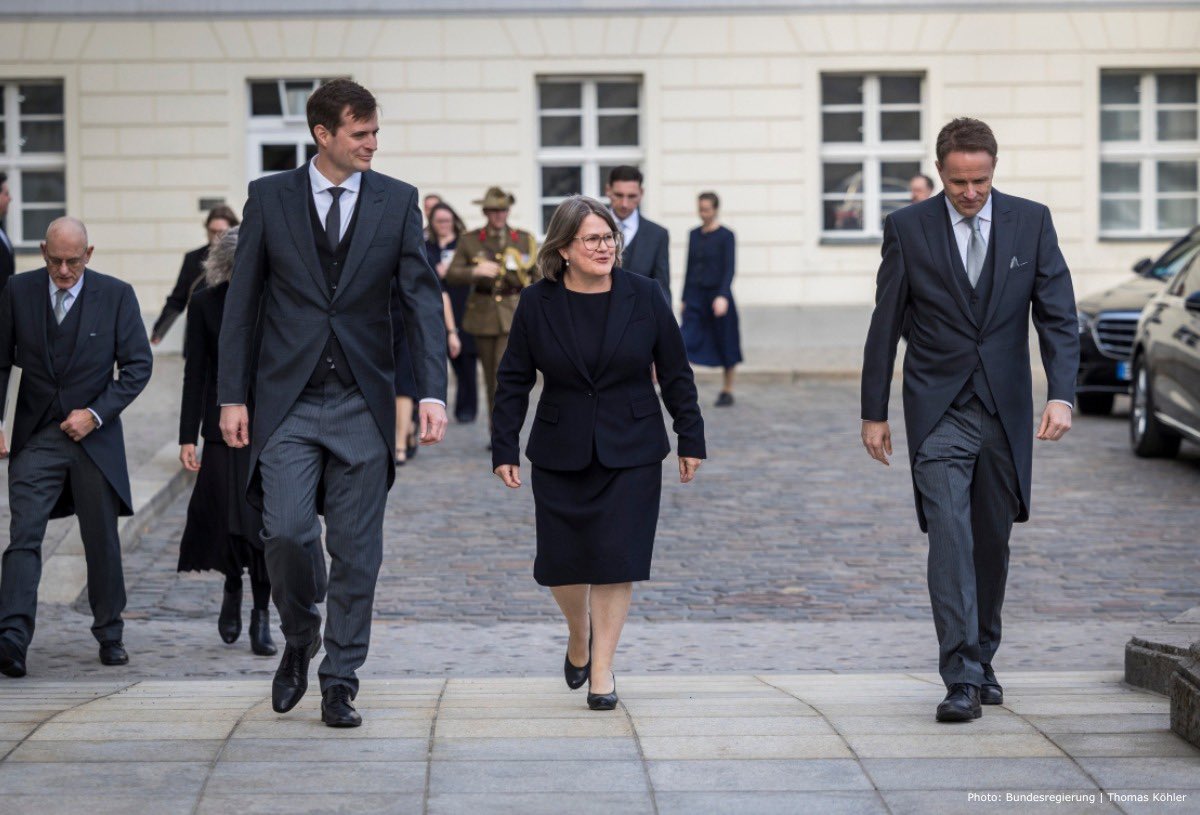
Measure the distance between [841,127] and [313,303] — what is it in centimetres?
1787

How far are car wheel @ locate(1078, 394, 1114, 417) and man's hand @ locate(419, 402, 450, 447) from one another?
12056 mm

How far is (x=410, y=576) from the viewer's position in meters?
10.3

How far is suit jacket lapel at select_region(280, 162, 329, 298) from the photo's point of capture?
600 centimetres

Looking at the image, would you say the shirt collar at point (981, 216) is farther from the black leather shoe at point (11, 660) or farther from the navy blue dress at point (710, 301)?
the navy blue dress at point (710, 301)

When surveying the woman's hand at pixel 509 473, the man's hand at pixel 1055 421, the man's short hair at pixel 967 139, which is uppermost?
the man's short hair at pixel 967 139

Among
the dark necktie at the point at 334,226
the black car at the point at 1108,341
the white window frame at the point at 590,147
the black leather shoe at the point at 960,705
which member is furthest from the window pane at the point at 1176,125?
the dark necktie at the point at 334,226

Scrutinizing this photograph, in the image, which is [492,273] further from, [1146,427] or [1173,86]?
[1173,86]

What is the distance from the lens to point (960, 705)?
5.87 metres

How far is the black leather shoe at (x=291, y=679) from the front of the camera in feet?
19.5

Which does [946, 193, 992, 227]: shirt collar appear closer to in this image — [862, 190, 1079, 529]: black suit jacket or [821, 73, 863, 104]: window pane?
[862, 190, 1079, 529]: black suit jacket

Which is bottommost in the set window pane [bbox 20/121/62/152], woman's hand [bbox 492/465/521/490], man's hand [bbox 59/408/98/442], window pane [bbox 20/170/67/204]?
woman's hand [bbox 492/465/521/490]

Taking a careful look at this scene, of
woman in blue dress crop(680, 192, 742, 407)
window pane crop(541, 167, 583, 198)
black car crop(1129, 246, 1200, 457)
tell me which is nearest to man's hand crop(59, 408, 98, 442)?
black car crop(1129, 246, 1200, 457)

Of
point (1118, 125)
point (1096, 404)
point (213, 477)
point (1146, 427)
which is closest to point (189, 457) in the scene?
point (213, 477)

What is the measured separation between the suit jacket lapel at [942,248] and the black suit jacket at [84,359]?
334cm
